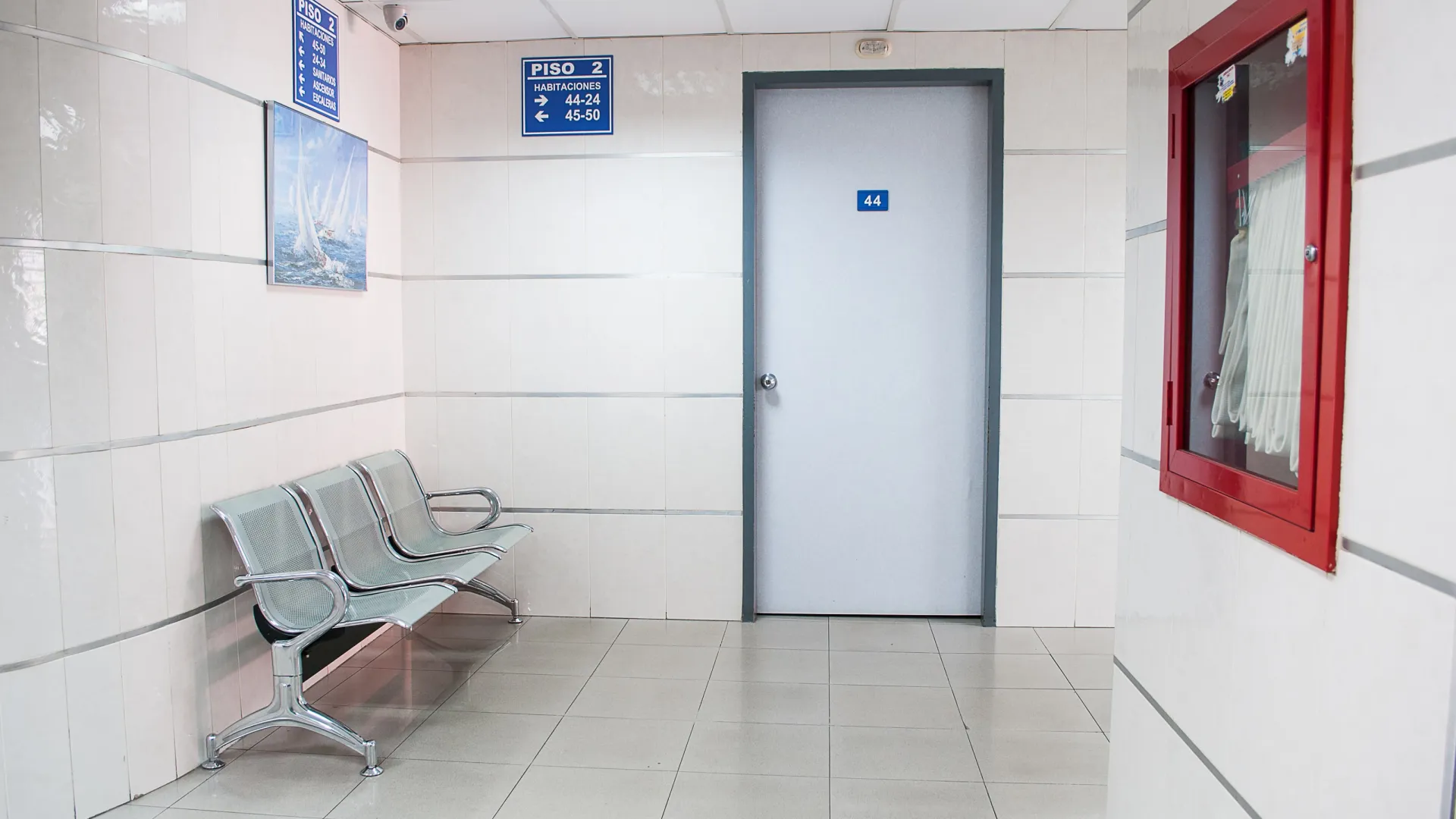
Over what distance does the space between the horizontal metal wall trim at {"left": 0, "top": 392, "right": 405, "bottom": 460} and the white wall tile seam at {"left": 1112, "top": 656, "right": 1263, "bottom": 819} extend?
3.00 meters

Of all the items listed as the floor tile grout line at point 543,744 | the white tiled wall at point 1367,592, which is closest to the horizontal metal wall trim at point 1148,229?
the white tiled wall at point 1367,592

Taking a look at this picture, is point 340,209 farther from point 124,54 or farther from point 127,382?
point 127,382

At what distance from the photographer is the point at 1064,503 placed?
4.90 m

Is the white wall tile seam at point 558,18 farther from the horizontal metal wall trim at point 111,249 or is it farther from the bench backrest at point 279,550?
the bench backrest at point 279,550

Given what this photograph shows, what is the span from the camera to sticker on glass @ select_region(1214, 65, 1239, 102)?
6.44ft

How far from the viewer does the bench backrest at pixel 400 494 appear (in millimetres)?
4438

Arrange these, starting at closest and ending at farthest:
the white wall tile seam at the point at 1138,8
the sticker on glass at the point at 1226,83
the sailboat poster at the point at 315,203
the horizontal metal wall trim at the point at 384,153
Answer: the sticker on glass at the point at 1226,83 → the white wall tile seam at the point at 1138,8 → the sailboat poster at the point at 315,203 → the horizontal metal wall trim at the point at 384,153

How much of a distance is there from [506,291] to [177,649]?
2.37 meters

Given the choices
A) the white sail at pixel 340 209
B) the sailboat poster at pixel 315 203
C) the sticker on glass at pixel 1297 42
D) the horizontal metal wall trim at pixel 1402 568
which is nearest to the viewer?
the horizontal metal wall trim at pixel 1402 568

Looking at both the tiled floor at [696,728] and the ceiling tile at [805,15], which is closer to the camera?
the tiled floor at [696,728]

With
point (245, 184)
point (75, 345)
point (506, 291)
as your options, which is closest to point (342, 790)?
point (75, 345)

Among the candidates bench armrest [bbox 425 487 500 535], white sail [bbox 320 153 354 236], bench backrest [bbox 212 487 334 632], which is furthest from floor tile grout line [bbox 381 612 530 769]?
white sail [bbox 320 153 354 236]

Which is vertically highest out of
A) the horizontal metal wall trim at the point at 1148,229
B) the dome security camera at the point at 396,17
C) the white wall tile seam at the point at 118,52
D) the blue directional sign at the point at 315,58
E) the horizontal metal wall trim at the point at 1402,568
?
the dome security camera at the point at 396,17

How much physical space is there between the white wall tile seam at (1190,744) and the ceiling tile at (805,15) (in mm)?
3117
